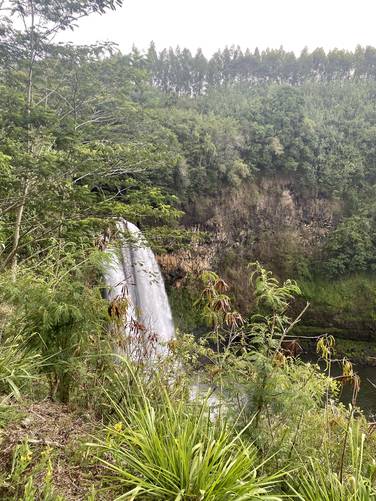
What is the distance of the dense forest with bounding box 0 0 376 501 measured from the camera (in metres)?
2.35

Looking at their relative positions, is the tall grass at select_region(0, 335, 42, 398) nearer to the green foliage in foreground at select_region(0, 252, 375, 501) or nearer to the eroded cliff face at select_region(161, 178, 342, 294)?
the green foliage in foreground at select_region(0, 252, 375, 501)

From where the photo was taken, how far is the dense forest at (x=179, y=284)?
2.35 metres

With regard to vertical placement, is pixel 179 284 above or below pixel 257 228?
below

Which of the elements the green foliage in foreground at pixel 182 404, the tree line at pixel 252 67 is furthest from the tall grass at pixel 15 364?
the tree line at pixel 252 67

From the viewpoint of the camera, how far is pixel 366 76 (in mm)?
38719

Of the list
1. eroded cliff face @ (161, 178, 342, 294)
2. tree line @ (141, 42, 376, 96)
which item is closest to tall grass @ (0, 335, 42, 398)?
eroded cliff face @ (161, 178, 342, 294)

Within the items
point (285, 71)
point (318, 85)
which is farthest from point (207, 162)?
point (285, 71)

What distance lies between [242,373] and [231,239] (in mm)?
17811

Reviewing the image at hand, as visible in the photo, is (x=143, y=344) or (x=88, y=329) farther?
(x=143, y=344)

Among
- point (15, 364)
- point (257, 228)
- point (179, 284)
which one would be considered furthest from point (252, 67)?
point (15, 364)

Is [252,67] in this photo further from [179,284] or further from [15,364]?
[15,364]

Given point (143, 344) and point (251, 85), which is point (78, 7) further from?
point (251, 85)

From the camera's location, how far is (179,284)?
19.0 metres

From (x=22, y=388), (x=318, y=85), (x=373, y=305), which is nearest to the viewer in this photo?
(x=22, y=388)
